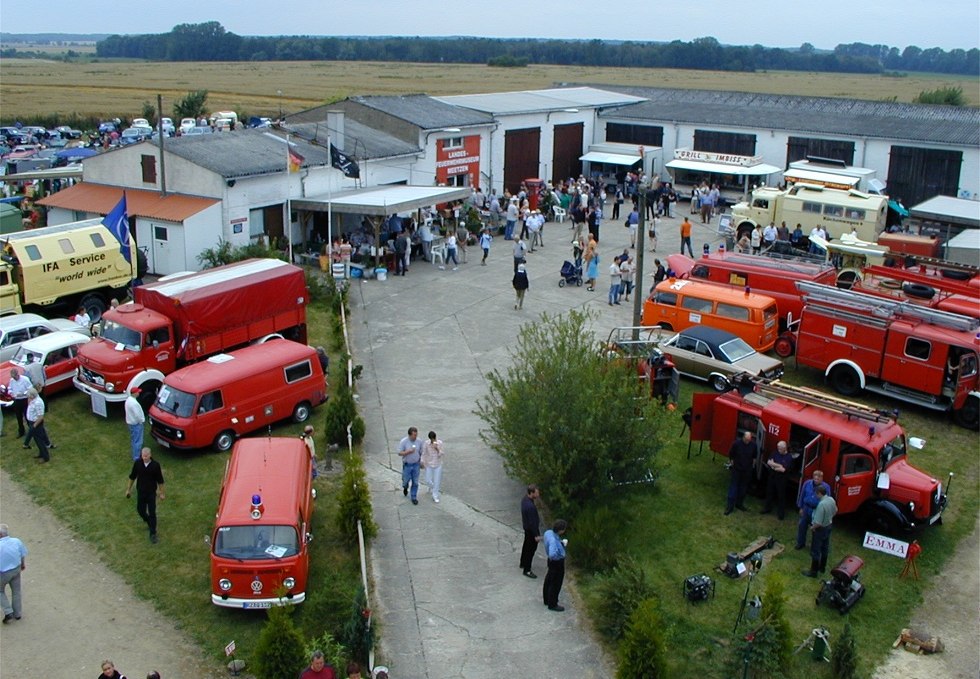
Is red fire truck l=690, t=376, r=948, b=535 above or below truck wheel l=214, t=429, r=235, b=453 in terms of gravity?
above

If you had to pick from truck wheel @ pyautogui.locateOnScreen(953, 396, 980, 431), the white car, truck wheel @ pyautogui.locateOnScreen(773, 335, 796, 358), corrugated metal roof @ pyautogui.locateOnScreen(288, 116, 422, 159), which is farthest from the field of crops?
truck wheel @ pyautogui.locateOnScreen(953, 396, 980, 431)

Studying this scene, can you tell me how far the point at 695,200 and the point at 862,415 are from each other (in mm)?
26984

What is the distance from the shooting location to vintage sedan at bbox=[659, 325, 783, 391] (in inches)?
827

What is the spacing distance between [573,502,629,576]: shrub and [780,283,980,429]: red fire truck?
949cm

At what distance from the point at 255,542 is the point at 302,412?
21.8ft

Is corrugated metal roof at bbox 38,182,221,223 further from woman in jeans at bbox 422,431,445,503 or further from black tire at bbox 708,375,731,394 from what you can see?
black tire at bbox 708,375,731,394

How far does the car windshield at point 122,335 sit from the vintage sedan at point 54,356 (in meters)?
1.01

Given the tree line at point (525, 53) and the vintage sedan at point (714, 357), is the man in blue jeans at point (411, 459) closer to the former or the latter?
the vintage sedan at point (714, 357)

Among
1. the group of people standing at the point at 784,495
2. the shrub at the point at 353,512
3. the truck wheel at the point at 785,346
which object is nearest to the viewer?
the group of people standing at the point at 784,495

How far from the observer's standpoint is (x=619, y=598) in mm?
12188

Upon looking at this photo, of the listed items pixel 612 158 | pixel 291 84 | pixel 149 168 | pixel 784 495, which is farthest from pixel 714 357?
pixel 291 84

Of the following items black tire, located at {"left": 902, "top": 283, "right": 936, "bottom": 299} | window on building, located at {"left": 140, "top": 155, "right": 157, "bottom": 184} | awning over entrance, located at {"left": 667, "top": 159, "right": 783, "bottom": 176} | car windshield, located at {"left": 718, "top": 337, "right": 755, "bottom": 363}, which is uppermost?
window on building, located at {"left": 140, "top": 155, "right": 157, "bottom": 184}

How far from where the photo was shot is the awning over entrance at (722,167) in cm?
4188

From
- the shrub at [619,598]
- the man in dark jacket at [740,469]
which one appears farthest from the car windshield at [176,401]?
the man in dark jacket at [740,469]
